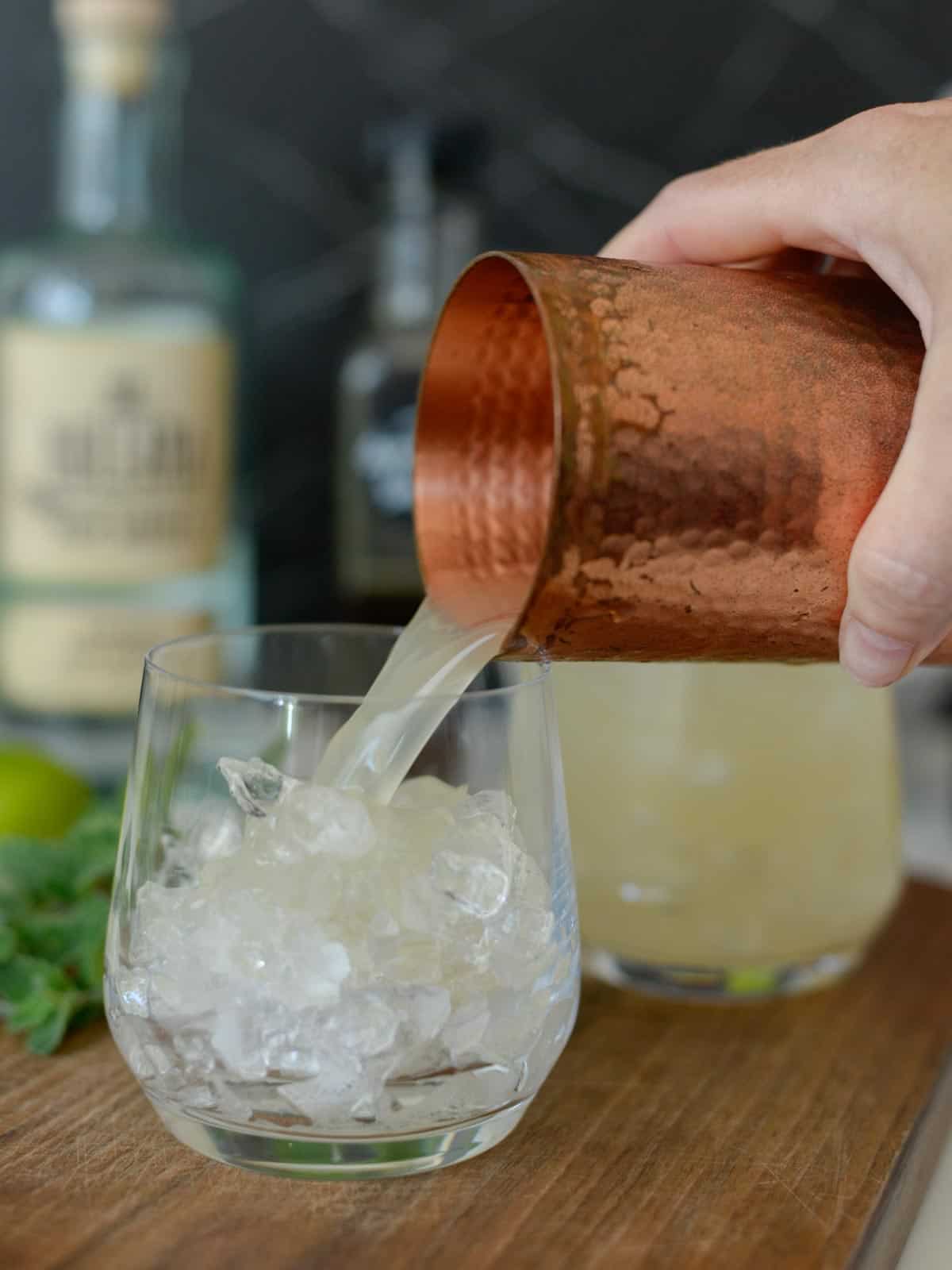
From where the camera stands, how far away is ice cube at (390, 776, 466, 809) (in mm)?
653

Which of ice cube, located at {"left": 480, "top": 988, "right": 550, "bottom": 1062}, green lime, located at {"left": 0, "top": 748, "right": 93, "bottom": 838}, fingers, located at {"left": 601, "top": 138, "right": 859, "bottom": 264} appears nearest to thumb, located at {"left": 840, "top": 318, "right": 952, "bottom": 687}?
fingers, located at {"left": 601, "top": 138, "right": 859, "bottom": 264}

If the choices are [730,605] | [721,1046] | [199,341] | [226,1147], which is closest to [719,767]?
[721,1046]

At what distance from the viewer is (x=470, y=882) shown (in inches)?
24.4

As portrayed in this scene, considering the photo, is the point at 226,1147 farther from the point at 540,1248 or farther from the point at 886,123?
the point at 886,123

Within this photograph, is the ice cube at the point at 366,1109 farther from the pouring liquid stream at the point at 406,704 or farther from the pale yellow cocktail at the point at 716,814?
the pale yellow cocktail at the point at 716,814

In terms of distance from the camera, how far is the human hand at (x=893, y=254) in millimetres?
603

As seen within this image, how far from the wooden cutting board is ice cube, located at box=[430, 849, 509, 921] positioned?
0.13m

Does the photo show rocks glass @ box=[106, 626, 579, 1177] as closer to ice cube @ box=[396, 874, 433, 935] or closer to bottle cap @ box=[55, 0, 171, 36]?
ice cube @ box=[396, 874, 433, 935]

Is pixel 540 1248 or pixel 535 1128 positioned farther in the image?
pixel 535 1128

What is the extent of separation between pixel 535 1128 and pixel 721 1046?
16 centimetres

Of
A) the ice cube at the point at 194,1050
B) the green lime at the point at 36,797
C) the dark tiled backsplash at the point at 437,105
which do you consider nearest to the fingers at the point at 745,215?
the ice cube at the point at 194,1050

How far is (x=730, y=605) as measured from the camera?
2.10 ft

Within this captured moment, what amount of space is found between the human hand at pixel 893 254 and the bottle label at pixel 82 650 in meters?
0.91

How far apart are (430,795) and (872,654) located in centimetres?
20
